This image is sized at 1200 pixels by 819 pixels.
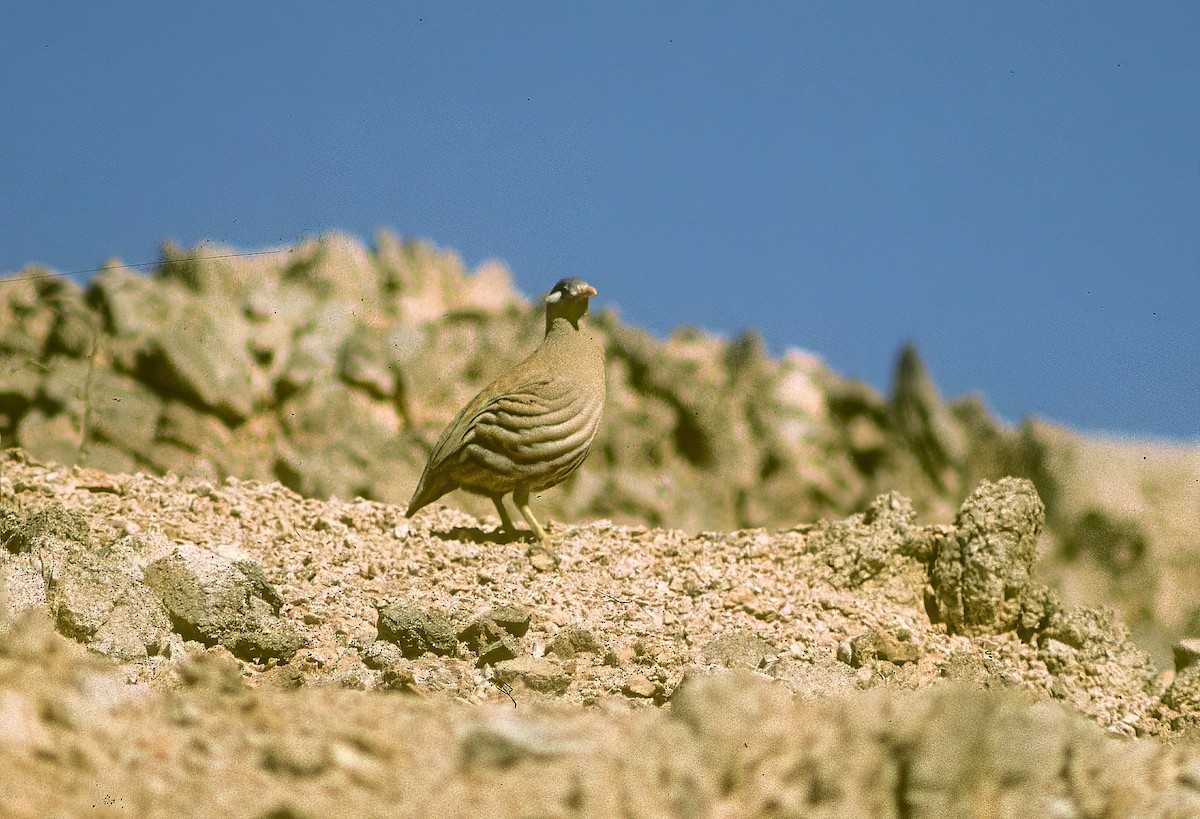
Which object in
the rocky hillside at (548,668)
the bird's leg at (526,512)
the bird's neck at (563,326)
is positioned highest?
the bird's neck at (563,326)

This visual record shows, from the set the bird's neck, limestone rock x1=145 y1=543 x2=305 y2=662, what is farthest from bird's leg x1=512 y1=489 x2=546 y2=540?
limestone rock x1=145 y1=543 x2=305 y2=662

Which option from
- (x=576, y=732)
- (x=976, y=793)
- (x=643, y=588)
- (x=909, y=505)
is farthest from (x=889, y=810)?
(x=909, y=505)

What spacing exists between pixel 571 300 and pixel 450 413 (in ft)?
15.4

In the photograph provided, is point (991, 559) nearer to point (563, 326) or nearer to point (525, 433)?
point (525, 433)

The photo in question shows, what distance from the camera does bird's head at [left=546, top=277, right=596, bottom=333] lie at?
394 inches

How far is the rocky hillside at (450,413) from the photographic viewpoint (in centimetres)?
1295

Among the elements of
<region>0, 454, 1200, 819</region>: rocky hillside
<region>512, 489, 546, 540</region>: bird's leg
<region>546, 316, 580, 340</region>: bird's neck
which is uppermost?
<region>546, 316, 580, 340</region>: bird's neck

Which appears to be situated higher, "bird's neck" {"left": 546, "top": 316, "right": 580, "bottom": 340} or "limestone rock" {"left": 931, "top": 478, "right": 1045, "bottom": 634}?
"bird's neck" {"left": 546, "top": 316, "right": 580, "bottom": 340}

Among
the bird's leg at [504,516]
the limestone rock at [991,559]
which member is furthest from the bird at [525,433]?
the limestone rock at [991,559]

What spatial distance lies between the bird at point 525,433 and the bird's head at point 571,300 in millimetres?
266

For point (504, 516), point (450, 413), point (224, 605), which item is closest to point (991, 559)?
point (504, 516)

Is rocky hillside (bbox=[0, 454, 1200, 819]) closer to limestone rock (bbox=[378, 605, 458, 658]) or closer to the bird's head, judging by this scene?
limestone rock (bbox=[378, 605, 458, 658])

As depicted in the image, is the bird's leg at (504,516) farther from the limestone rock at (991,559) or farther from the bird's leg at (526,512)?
the limestone rock at (991,559)

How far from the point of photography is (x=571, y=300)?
32.8 feet
